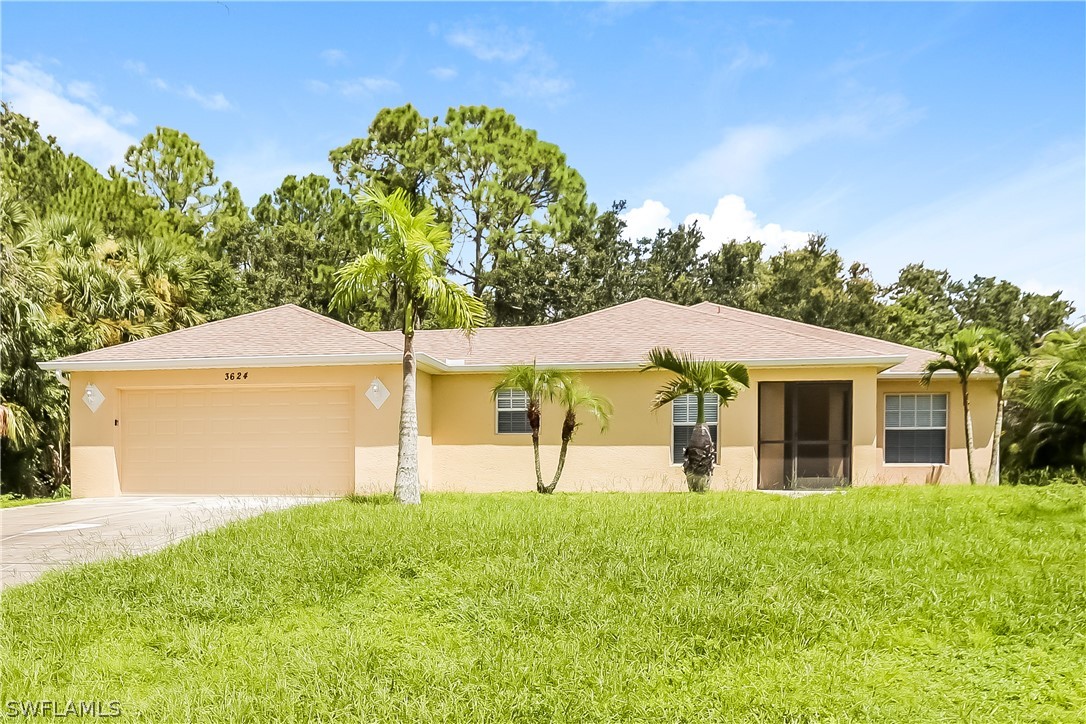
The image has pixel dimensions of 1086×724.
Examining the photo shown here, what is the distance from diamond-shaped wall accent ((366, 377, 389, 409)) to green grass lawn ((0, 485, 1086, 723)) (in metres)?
5.40

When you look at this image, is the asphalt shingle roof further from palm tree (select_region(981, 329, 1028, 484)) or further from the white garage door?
palm tree (select_region(981, 329, 1028, 484))

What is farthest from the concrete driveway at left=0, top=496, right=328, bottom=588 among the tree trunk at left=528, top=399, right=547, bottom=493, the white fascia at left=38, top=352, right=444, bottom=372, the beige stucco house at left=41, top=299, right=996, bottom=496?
the tree trunk at left=528, top=399, right=547, bottom=493

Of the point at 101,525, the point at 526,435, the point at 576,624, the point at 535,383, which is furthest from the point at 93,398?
the point at 576,624

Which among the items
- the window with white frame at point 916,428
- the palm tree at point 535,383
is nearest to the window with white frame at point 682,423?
the palm tree at point 535,383

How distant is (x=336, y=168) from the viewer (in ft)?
113

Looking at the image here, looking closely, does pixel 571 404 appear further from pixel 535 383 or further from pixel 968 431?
pixel 968 431

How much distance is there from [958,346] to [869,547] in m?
9.41

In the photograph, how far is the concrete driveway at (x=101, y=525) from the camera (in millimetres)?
7891

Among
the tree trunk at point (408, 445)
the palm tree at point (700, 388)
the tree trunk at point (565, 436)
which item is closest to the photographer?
the tree trunk at point (408, 445)

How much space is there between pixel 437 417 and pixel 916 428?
437 inches

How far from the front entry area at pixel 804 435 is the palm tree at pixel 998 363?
2.90 metres

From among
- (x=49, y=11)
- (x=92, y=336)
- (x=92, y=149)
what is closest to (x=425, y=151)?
(x=92, y=149)

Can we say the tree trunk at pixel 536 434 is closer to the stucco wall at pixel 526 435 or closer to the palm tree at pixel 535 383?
the palm tree at pixel 535 383

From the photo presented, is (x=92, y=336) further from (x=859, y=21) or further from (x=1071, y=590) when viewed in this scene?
(x=1071, y=590)
